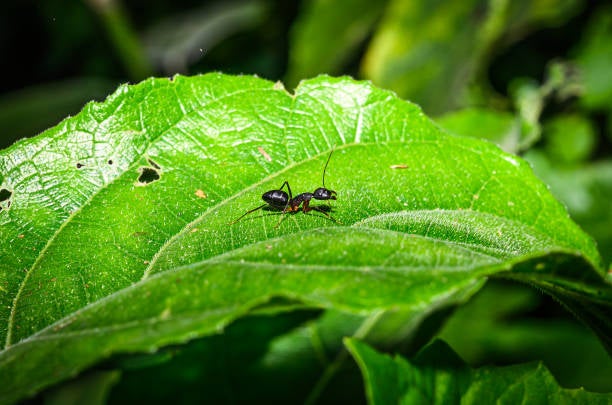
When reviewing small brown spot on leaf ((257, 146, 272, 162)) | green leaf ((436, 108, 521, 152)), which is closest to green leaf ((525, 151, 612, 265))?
green leaf ((436, 108, 521, 152))

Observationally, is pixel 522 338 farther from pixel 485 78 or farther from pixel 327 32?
pixel 327 32

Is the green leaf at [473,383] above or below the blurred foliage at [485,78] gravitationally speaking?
below

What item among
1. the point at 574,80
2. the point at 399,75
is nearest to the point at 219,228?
the point at 399,75

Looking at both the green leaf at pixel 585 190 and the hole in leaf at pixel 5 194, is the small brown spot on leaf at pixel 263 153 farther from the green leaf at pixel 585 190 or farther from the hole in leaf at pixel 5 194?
the green leaf at pixel 585 190

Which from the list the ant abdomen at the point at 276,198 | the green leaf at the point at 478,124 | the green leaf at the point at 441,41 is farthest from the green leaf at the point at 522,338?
the ant abdomen at the point at 276,198

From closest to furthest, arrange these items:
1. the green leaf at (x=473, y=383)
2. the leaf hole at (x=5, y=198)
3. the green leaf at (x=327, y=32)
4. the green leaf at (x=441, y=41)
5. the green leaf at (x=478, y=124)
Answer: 1. the green leaf at (x=473, y=383)
2. the leaf hole at (x=5, y=198)
3. the green leaf at (x=478, y=124)
4. the green leaf at (x=441, y=41)
5. the green leaf at (x=327, y=32)

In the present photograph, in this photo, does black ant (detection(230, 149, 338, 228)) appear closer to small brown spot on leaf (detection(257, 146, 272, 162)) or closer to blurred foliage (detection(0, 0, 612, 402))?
small brown spot on leaf (detection(257, 146, 272, 162))

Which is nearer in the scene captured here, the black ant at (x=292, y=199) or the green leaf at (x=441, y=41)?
the black ant at (x=292, y=199)
